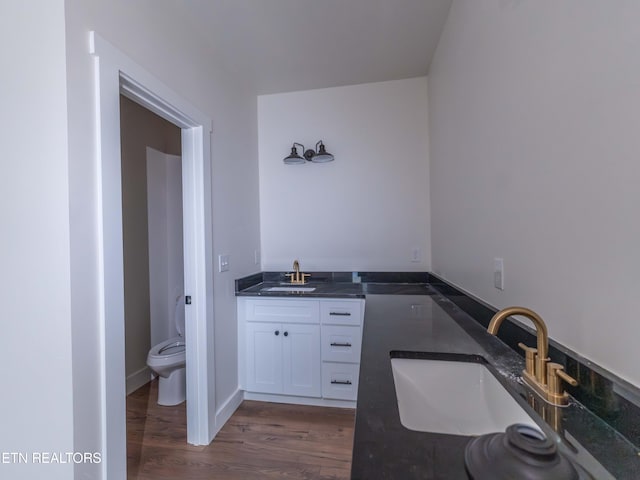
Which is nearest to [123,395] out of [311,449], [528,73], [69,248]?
[69,248]

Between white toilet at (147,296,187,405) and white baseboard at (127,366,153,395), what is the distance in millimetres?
383

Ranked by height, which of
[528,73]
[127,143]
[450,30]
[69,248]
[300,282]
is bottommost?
[300,282]

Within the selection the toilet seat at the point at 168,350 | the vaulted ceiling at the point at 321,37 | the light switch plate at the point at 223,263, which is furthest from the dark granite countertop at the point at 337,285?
the vaulted ceiling at the point at 321,37

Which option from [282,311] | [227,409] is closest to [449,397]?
[282,311]

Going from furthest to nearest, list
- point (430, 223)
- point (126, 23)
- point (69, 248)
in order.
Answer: point (430, 223)
point (126, 23)
point (69, 248)

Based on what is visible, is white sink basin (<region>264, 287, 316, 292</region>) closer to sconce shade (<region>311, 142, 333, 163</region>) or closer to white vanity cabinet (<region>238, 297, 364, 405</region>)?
white vanity cabinet (<region>238, 297, 364, 405</region>)

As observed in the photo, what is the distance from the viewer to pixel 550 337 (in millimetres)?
797

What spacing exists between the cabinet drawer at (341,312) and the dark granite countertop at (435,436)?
111 centimetres

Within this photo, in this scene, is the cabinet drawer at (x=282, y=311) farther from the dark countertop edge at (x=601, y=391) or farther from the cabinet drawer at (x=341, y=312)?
the dark countertop edge at (x=601, y=391)

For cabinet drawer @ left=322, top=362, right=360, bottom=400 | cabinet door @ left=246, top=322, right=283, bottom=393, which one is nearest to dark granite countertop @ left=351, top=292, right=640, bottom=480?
cabinet drawer @ left=322, top=362, right=360, bottom=400

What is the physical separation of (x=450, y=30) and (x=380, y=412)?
2077 mm

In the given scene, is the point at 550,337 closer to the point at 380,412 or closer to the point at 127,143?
the point at 380,412

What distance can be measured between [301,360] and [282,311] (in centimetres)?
40

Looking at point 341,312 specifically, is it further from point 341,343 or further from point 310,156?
point 310,156
